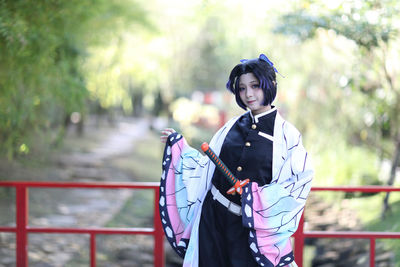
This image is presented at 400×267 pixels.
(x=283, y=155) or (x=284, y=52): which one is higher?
(x=284, y=52)

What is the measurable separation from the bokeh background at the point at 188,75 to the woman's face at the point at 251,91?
73.5 inches

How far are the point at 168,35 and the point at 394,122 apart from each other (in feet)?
23.4

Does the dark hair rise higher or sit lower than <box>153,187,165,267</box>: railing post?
higher

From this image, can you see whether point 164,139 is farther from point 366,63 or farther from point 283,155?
point 366,63

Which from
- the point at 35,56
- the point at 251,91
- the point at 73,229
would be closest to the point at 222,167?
the point at 251,91

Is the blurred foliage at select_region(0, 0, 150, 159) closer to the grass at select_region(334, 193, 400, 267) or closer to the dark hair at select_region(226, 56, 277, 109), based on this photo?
the dark hair at select_region(226, 56, 277, 109)

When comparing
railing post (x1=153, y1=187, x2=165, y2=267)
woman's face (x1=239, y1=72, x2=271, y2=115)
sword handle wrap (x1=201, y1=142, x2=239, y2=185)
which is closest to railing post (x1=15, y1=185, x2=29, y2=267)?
railing post (x1=153, y1=187, x2=165, y2=267)

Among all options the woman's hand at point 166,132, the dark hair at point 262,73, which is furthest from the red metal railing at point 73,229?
the dark hair at point 262,73

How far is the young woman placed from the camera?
1.95m

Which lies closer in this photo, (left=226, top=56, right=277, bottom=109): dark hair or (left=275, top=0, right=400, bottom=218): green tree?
(left=226, top=56, right=277, bottom=109): dark hair

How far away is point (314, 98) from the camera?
8211 mm

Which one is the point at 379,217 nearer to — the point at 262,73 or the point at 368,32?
the point at 368,32

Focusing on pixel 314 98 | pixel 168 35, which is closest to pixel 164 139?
pixel 314 98

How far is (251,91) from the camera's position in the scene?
2020mm
